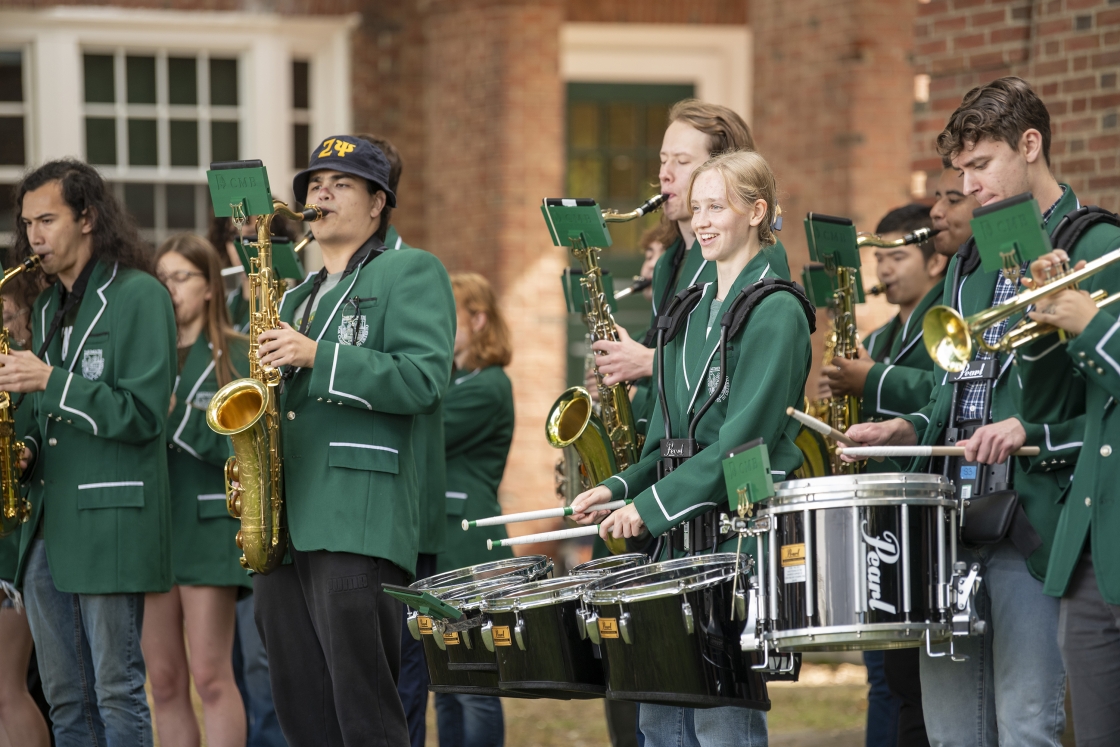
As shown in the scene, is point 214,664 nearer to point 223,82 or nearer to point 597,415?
point 597,415

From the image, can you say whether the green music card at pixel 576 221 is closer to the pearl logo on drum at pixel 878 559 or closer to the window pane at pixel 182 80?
the pearl logo on drum at pixel 878 559

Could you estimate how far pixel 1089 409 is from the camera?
3.23m

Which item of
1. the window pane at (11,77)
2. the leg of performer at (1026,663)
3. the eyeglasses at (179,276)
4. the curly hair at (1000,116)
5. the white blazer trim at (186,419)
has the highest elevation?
the window pane at (11,77)

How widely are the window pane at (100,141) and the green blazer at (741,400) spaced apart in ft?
24.9

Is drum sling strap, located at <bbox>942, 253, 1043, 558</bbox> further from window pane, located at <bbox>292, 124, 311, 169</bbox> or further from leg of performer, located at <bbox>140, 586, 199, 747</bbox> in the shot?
window pane, located at <bbox>292, 124, 311, 169</bbox>

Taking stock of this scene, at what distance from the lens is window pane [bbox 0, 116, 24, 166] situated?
33.0ft

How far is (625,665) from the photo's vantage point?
3.41 metres

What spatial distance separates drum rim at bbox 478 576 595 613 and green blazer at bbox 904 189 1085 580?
0.91 m

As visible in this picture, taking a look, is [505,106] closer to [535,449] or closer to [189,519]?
[535,449]

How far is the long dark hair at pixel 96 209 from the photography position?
470 cm

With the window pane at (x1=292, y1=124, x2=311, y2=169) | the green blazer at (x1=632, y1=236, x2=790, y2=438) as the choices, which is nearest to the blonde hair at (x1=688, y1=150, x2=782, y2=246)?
the green blazer at (x1=632, y1=236, x2=790, y2=438)

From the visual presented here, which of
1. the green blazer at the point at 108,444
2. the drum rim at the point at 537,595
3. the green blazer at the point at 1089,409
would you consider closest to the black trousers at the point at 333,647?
the drum rim at the point at 537,595

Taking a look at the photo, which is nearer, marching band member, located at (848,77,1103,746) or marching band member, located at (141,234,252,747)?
marching band member, located at (848,77,1103,746)

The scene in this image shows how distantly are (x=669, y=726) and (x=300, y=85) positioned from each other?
789 centimetres
